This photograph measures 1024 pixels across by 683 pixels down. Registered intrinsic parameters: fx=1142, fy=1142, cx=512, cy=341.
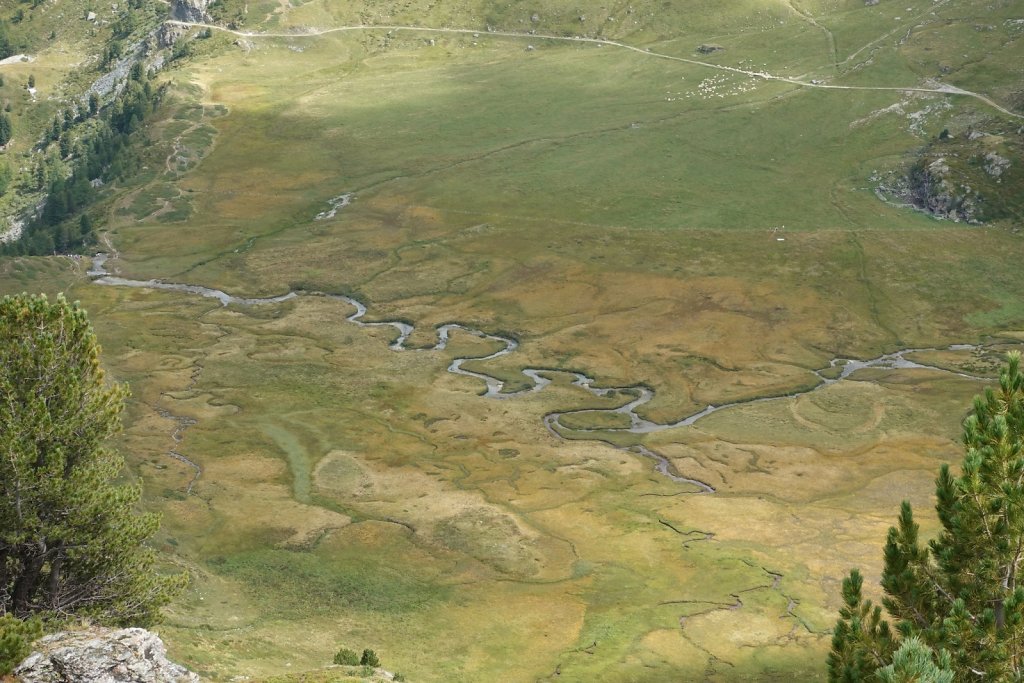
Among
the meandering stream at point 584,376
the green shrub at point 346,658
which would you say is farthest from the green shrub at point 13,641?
the meandering stream at point 584,376

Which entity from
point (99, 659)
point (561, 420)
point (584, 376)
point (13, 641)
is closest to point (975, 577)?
point (99, 659)

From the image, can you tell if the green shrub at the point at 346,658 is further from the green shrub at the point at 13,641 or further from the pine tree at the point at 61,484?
the green shrub at the point at 13,641

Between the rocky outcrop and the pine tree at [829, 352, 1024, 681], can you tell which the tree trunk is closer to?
the rocky outcrop

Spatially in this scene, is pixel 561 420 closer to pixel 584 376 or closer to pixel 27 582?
pixel 584 376

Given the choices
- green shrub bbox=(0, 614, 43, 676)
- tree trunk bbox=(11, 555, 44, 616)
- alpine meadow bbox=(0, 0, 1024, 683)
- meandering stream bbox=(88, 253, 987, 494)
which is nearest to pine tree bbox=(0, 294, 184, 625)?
tree trunk bbox=(11, 555, 44, 616)

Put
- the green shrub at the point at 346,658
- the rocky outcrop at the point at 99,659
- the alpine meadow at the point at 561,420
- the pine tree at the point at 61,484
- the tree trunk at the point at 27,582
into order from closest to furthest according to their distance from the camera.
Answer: the rocky outcrop at the point at 99,659
the pine tree at the point at 61,484
the tree trunk at the point at 27,582
the alpine meadow at the point at 561,420
the green shrub at the point at 346,658

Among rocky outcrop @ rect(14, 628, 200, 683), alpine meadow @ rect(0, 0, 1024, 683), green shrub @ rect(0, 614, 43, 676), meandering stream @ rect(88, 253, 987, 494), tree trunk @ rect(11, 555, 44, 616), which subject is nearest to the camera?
green shrub @ rect(0, 614, 43, 676)
